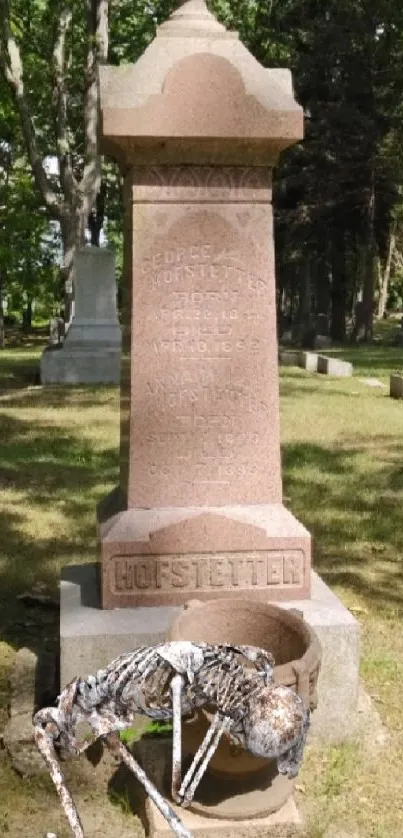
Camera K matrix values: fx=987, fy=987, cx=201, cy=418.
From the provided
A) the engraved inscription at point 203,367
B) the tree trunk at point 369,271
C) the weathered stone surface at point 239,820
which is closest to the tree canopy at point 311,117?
the tree trunk at point 369,271

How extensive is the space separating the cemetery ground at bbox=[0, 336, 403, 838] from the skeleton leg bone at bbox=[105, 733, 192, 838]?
852mm


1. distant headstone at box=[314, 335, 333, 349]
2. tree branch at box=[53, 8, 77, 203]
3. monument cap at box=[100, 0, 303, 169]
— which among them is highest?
tree branch at box=[53, 8, 77, 203]

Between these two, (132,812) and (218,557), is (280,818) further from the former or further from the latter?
(218,557)

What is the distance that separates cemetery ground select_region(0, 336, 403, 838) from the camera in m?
3.84

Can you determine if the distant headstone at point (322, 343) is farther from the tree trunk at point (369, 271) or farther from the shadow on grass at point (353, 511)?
the shadow on grass at point (353, 511)

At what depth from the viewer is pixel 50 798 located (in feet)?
12.7

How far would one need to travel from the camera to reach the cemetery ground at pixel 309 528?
12.6 ft

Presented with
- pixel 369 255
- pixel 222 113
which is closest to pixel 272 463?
pixel 222 113

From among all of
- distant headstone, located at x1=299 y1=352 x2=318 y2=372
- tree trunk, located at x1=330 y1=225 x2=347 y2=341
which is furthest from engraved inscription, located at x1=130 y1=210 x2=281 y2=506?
tree trunk, located at x1=330 y1=225 x2=347 y2=341

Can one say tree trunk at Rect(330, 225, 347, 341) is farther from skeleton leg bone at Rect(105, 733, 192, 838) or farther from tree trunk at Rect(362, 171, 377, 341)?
skeleton leg bone at Rect(105, 733, 192, 838)

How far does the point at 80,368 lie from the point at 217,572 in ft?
40.3

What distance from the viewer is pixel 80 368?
1658 cm

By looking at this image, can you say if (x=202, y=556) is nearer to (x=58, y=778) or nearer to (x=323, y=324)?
(x=58, y=778)

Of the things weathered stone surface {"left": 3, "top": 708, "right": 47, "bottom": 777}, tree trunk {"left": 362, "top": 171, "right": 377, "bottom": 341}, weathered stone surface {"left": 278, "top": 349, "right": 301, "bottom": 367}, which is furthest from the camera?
tree trunk {"left": 362, "top": 171, "right": 377, "bottom": 341}
